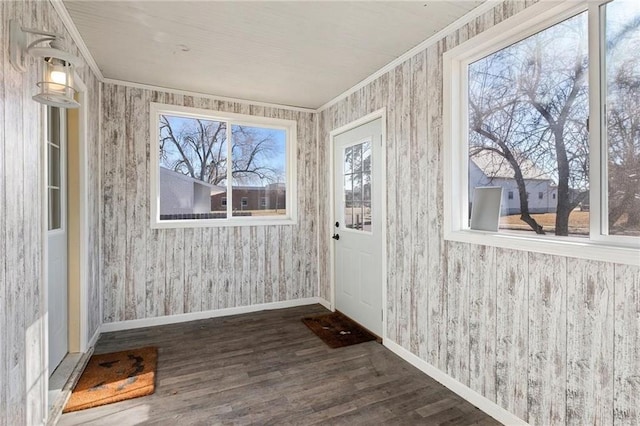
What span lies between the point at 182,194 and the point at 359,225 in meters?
2.08

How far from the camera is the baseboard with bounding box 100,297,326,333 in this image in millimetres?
3372

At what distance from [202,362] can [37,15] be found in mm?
2601

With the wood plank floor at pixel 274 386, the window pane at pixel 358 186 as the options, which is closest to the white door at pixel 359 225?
the window pane at pixel 358 186

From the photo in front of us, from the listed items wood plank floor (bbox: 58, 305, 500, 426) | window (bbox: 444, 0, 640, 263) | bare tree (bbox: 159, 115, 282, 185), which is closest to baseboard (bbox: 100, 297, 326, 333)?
wood plank floor (bbox: 58, 305, 500, 426)

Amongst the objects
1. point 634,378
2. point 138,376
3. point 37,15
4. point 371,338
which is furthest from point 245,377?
point 37,15

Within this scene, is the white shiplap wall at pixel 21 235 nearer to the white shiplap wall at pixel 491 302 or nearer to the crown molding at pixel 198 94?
the crown molding at pixel 198 94

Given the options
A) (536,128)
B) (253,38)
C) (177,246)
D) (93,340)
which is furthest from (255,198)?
(536,128)

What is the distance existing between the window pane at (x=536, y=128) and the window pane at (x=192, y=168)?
2.82 metres

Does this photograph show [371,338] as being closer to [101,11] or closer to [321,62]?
[321,62]

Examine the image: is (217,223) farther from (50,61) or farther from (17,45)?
(17,45)

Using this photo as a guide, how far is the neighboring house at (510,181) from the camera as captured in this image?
6.14ft

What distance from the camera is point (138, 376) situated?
2.45 meters

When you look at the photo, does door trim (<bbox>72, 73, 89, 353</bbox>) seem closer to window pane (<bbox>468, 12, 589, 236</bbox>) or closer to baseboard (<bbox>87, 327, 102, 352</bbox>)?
baseboard (<bbox>87, 327, 102, 352</bbox>)

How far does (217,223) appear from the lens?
12.6 feet
